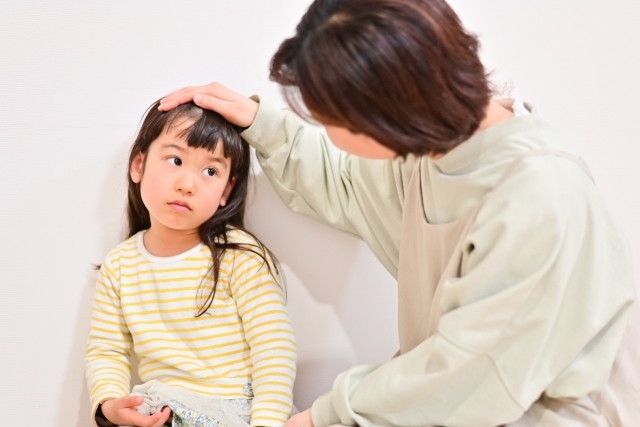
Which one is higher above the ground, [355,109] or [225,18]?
[225,18]

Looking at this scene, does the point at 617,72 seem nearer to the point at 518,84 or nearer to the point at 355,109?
the point at 518,84

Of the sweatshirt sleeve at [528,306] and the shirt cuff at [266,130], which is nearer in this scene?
the sweatshirt sleeve at [528,306]

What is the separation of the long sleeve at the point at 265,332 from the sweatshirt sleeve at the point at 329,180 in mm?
133

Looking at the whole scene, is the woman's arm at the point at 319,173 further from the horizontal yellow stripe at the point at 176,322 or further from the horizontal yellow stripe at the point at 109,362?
the horizontal yellow stripe at the point at 109,362

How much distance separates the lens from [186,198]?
1.06 metres

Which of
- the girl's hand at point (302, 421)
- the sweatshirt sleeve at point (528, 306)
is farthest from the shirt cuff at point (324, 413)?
the sweatshirt sleeve at point (528, 306)

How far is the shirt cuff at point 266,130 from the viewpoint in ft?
3.58

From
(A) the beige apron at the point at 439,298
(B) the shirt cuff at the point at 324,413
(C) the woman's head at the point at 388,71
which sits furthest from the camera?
(B) the shirt cuff at the point at 324,413

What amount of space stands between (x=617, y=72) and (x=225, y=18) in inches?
27.2

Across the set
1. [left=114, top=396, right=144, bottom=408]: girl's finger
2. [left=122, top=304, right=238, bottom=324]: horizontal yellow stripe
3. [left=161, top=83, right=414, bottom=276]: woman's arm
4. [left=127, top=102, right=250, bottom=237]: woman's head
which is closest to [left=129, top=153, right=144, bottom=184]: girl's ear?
[left=127, top=102, right=250, bottom=237]: woman's head

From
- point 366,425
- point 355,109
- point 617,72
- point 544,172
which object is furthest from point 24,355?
point 617,72

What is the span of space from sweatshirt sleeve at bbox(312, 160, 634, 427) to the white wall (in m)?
0.38

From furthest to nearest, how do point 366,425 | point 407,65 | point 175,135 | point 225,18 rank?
1. point 225,18
2. point 175,135
3. point 366,425
4. point 407,65

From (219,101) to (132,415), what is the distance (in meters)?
0.49
